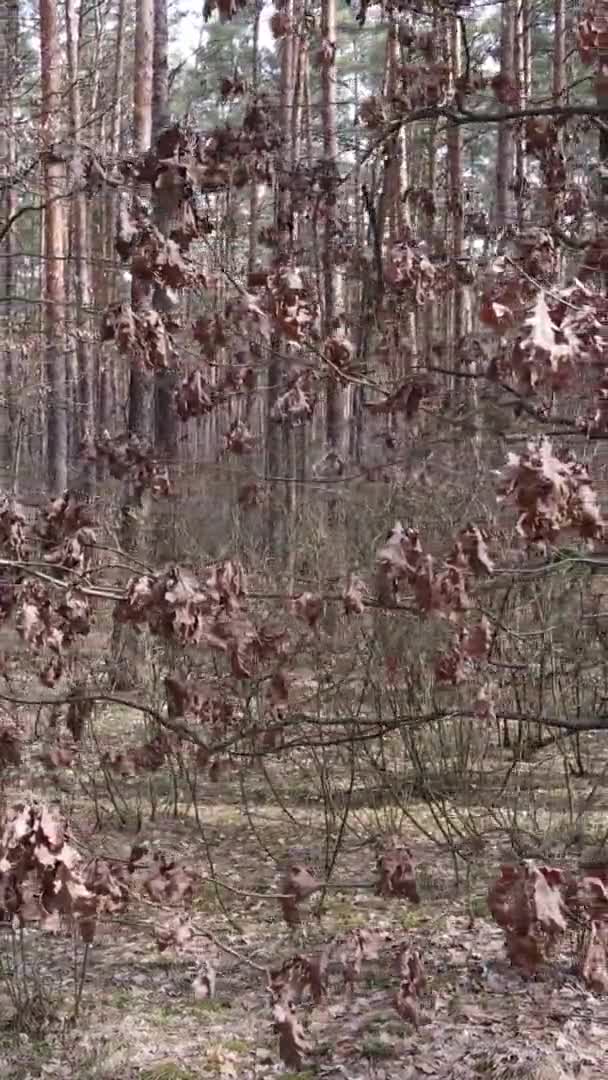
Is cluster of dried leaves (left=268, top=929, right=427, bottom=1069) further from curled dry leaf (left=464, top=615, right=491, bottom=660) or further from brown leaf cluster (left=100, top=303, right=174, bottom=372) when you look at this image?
brown leaf cluster (left=100, top=303, right=174, bottom=372)

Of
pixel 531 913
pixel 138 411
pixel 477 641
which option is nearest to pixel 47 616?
pixel 477 641

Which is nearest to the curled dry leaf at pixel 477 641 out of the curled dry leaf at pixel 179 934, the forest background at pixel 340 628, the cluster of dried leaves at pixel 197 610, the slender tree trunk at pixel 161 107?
the forest background at pixel 340 628

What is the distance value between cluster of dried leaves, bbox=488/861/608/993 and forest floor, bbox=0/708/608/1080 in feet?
3.40

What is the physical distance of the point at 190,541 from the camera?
31.8 feet

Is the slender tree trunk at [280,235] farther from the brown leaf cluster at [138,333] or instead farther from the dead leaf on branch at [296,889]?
the dead leaf on branch at [296,889]

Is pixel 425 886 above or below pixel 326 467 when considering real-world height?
below

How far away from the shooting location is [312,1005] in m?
4.22

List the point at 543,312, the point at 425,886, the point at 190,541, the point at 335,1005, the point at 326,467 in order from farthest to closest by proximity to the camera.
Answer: the point at 190,541 < the point at 425,886 < the point at 326,467 < the point at 335,1005 < the point at 543,312

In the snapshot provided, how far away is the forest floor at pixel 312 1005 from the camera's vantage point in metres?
3.92

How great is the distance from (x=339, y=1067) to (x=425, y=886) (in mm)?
1441

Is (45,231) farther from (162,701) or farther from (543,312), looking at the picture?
(543,312)

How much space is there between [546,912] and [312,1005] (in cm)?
215

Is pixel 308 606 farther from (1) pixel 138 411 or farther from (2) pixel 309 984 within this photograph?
(1) pixel 138 411

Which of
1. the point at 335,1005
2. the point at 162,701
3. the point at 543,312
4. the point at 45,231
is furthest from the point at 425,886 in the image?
Answer: the point at 45,231
